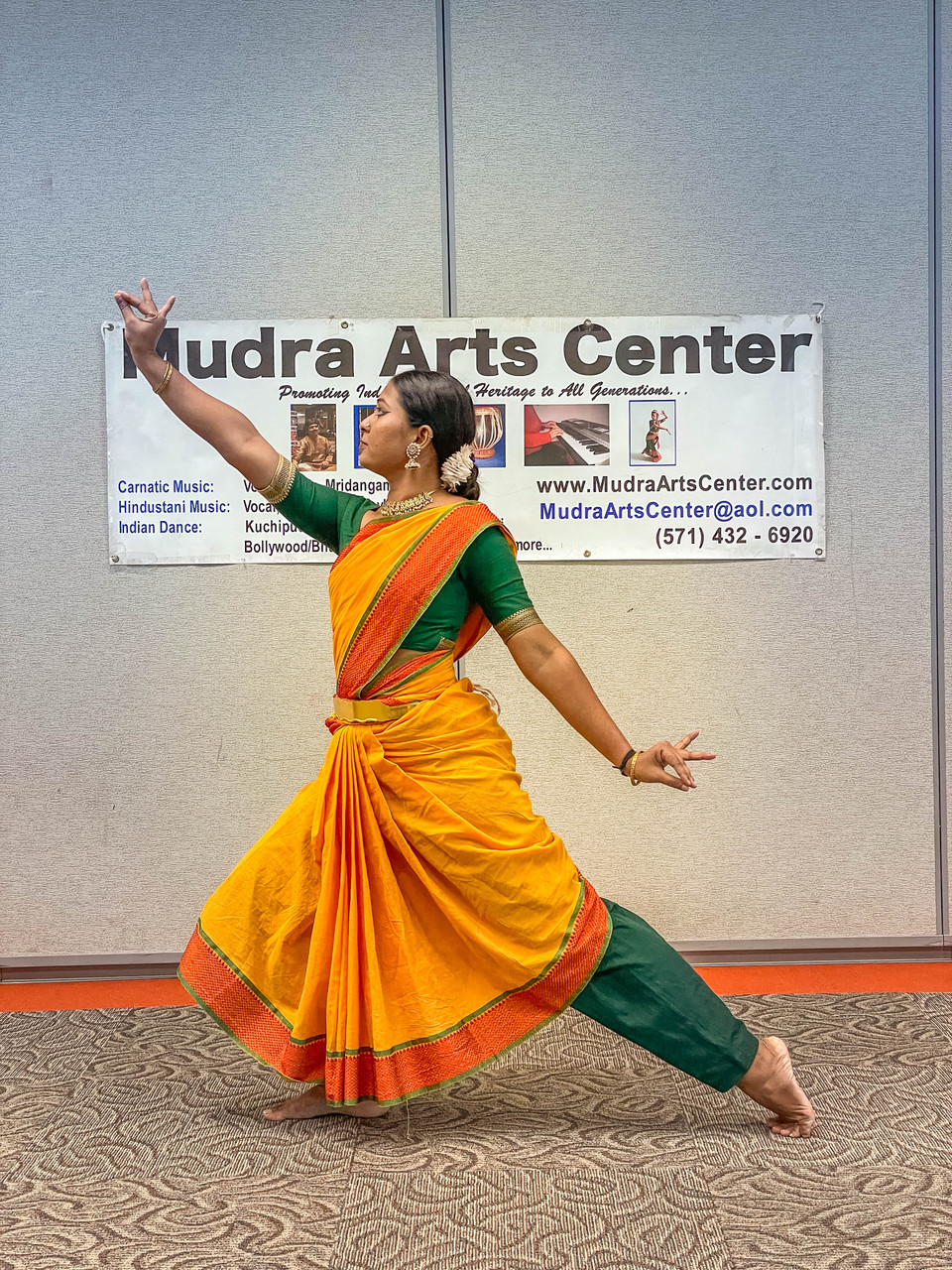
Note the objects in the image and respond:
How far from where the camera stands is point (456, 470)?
2.16 m


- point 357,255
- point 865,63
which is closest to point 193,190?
point 357,255

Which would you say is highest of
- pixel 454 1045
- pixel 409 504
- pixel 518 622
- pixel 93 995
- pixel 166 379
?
pixel 166 379

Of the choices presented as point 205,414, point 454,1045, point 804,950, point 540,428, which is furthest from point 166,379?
point 804,950

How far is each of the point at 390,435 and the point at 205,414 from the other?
1.27 feet

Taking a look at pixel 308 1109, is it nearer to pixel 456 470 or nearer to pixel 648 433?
pixel 456 470

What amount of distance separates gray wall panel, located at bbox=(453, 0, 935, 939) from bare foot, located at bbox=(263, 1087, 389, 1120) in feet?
3.76

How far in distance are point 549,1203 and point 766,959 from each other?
1.52 m

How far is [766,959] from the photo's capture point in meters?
3.13

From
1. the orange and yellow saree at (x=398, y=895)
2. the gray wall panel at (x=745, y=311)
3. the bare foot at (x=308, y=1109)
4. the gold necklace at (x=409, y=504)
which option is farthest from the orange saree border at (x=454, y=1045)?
the gray wall panel at (x=745, y=311)

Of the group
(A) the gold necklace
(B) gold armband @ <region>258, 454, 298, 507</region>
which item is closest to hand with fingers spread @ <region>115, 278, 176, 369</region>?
(B) gold armband @ <region>258, 454, 298, 507</region>

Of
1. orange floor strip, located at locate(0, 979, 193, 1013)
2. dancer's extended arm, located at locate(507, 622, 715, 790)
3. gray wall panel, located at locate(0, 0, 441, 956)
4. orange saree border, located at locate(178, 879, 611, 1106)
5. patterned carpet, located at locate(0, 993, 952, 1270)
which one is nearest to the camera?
patterned carpet, located at locate(0, 993, 952, 1270)

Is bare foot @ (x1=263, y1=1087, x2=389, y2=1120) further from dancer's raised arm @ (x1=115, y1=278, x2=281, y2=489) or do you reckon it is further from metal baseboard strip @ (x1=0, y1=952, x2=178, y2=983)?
dancer's raised arm @ (x1=115, y1=278, x2=281, y2=489)

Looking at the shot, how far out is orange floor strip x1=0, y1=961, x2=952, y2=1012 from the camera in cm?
292

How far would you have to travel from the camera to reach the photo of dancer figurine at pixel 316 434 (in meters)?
3.07
